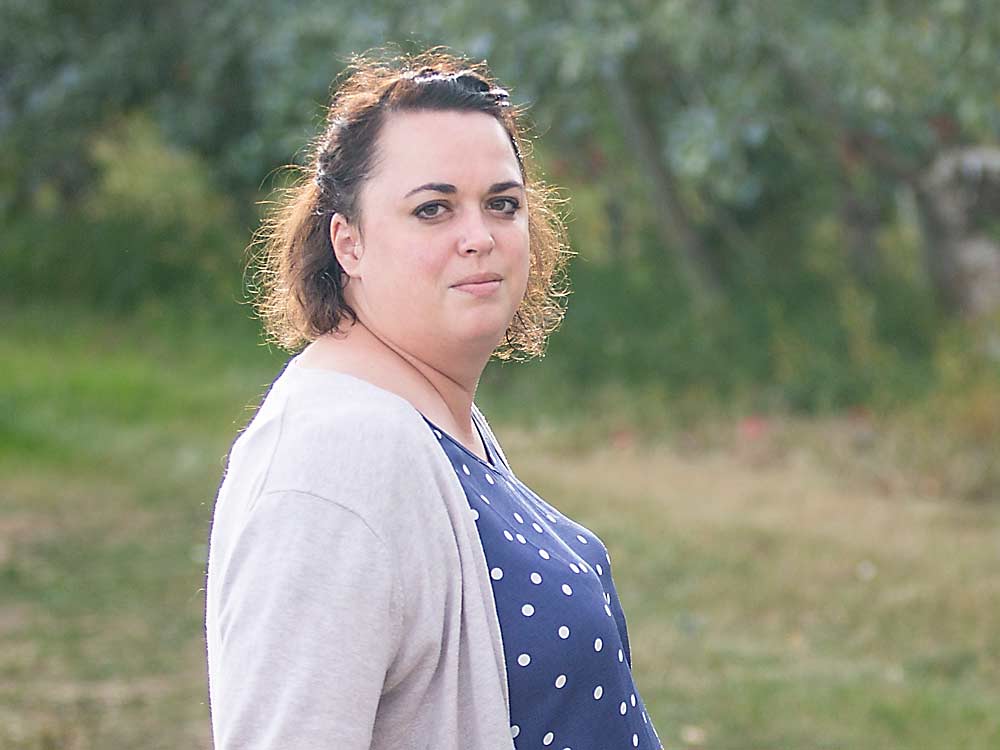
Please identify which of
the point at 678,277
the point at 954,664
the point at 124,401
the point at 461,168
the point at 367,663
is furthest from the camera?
the point at 678,277

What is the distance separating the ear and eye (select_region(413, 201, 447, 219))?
0.31ft

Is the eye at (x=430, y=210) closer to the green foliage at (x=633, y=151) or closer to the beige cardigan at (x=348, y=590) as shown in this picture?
the beige cardigan at (x=348, y=590)

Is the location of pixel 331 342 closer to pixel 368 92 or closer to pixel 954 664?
pixel 368 92

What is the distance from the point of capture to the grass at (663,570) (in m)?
5.14

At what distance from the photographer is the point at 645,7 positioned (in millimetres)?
8117

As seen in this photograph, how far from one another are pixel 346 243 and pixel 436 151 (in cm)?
17

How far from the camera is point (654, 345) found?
9.57 meters

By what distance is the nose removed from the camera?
195 cm

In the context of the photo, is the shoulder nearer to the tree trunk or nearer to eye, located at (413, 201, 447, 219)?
eye, located at (413, 201, 447, 219)

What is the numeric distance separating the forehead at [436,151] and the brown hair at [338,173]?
15 millimetres

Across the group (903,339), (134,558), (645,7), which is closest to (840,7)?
(645,7)

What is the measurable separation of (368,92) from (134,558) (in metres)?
5.17

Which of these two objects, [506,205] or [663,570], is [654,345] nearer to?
[663,570]

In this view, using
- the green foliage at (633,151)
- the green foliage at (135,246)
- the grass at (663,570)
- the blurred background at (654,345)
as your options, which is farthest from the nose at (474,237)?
the green foliage at (135,246)
